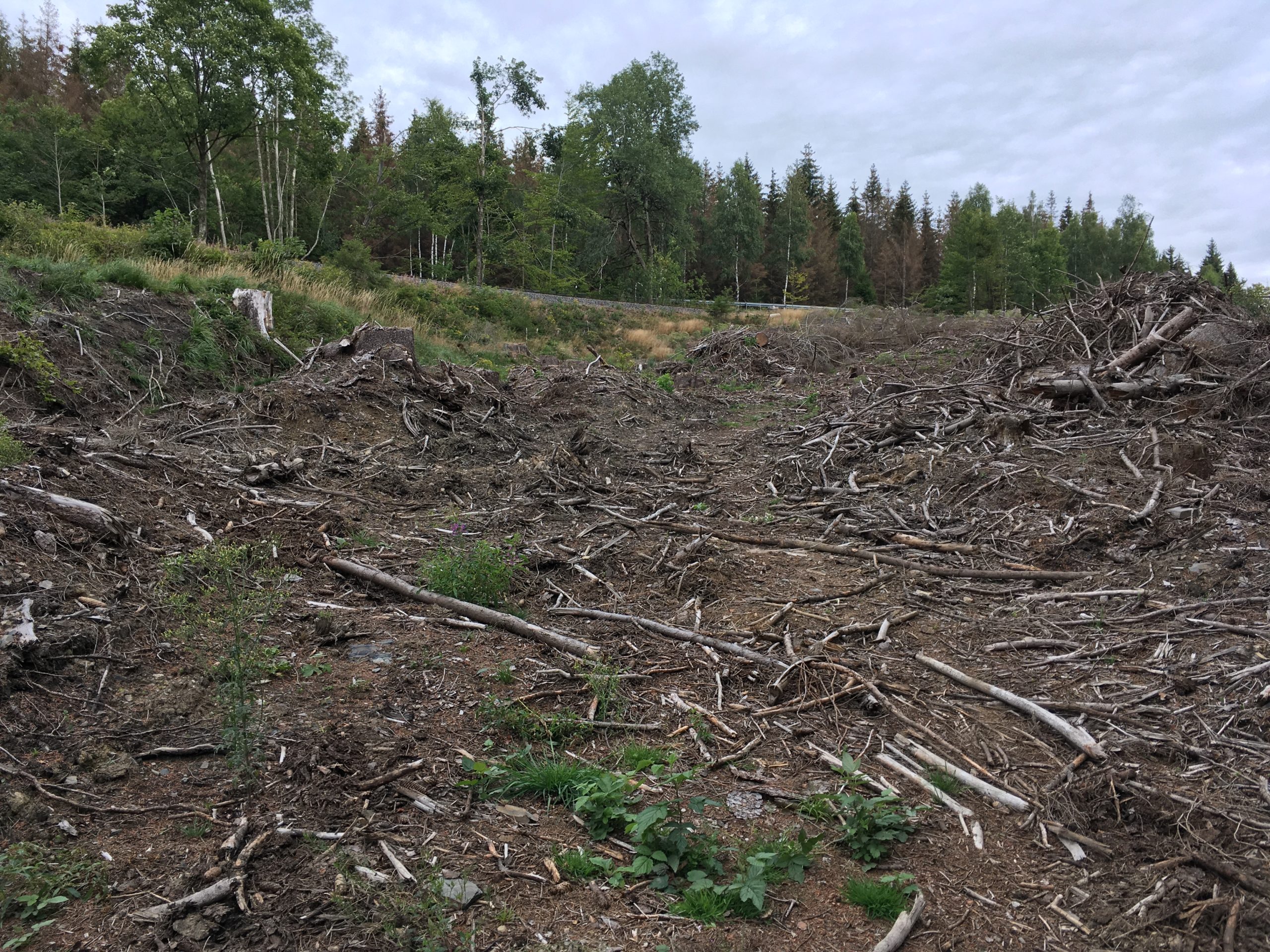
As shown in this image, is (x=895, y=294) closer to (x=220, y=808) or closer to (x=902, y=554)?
(x=902, y=554)

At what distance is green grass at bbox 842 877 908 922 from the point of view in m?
2.43

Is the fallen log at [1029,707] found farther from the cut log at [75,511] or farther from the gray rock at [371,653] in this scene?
the cut log at [75,511]

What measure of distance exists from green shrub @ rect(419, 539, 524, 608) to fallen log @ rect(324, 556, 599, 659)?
0.18 feet

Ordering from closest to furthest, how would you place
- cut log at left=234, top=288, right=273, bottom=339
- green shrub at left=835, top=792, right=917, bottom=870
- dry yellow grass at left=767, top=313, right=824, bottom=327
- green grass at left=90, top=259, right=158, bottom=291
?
green shrub at left=835, top=792, right=917, bottom=870 → green grass at left=90, top=259, right=158, bottom=291 → cut log at left=234, top=288, right=273, bottom=339 → dry yellow grass at left=767, top=313, right=824, bottom=327

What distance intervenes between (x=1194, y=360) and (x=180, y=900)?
394 inches

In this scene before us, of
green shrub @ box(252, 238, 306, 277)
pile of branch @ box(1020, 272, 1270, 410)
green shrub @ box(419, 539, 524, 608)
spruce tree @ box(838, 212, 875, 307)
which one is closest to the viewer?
green shrub @ box(419, 539, 524, 608)

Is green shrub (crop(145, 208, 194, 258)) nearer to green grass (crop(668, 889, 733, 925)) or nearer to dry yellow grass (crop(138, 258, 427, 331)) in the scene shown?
dry yellow grass (crop(138, 258, 427, 331))

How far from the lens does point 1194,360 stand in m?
8.23

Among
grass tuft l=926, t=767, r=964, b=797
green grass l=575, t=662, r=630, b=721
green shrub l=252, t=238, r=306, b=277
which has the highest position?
green shrub l=252, t=238, r=306, b=277

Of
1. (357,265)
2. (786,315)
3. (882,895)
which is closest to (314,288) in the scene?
(357,265)

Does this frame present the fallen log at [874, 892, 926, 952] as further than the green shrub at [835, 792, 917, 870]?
No

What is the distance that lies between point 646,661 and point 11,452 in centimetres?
456

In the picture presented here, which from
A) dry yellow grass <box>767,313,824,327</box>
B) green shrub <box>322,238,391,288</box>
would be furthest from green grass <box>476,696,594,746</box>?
dry yellow grass <box>767,313,824,327</box>

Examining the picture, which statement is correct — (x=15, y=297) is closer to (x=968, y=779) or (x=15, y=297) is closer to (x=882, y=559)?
(x=882, y=559)
